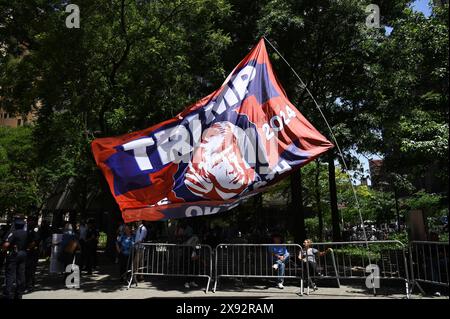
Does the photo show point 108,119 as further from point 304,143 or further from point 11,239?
point 304,143

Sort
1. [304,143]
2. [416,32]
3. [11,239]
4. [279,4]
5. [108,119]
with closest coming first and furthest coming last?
[304,143] → [11,239] → [416,32] → [279,4] → [108,119]

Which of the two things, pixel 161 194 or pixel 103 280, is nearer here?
pixel 161 194

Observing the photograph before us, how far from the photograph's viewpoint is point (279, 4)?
13906 mm

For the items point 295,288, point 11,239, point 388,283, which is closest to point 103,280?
point 11,239

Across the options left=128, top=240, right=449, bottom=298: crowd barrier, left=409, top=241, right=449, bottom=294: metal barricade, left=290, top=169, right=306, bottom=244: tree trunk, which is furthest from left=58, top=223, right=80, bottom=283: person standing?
left=409, top=241, right=449, bottom=294: metal barricade

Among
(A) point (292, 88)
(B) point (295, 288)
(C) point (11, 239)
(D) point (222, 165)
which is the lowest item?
(B) point (295, 288)

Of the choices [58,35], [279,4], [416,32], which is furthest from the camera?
[279,4]

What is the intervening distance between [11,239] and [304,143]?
668cm

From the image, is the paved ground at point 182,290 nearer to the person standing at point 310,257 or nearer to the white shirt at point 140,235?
the person standing at point 310,257

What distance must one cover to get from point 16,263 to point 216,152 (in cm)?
507

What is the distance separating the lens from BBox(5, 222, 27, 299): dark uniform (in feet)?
28.7

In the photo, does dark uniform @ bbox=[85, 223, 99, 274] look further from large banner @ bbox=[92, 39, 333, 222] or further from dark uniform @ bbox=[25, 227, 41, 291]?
large banner @ bbox=[92, 39, 333, 222]

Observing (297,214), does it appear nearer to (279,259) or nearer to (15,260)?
(279,259)

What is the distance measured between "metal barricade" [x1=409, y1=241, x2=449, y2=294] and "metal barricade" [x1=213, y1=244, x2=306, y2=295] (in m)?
2.61
